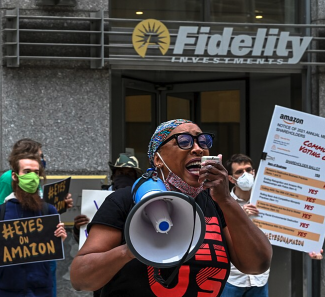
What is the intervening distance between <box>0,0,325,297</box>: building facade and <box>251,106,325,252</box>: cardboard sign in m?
1.74

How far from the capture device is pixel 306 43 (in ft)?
26.8

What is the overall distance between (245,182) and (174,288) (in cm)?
401

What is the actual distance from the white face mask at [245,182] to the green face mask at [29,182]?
78.1 inches

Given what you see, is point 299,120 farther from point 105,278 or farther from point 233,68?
point 105,278

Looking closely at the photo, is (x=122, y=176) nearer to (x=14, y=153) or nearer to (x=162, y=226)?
(x=14, y=153)

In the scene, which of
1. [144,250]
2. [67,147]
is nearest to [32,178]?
[67,147]

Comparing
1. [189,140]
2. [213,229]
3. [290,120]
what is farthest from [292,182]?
[189,140]

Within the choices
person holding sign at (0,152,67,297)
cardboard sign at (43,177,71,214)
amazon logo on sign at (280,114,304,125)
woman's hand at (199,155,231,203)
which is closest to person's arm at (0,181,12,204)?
person holding sign at (0,152,67,297)

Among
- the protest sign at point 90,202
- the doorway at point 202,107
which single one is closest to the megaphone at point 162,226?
the protest sign at point 90,202

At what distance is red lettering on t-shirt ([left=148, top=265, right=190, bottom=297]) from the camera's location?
276cm

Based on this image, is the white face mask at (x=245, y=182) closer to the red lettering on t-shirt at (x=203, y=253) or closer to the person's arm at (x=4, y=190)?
the person's arm at (x=4, y=190)

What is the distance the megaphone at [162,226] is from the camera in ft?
8.27

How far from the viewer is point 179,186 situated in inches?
112

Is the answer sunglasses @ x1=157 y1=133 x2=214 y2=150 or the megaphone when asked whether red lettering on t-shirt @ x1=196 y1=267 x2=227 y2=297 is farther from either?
sunglasses @ x1=157 y1=133 x2=214 y2=150
